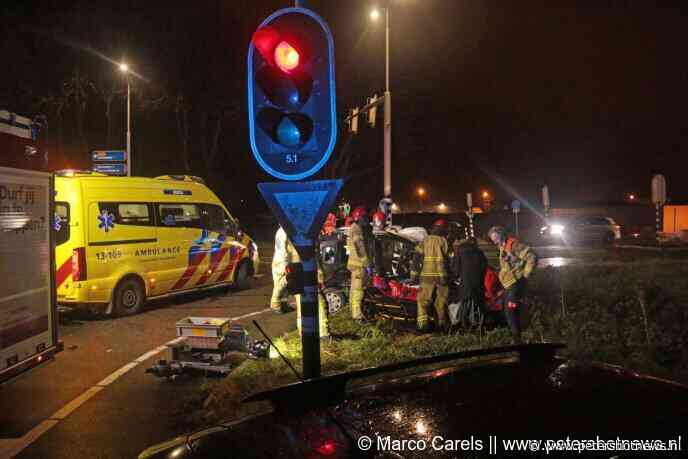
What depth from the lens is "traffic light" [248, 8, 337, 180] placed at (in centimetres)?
367

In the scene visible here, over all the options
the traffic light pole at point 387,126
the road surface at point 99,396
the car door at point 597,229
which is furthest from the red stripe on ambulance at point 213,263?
the car door at point 597,229

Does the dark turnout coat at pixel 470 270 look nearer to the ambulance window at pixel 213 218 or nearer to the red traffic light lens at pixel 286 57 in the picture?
the red traffic light lens at pixel 286 57

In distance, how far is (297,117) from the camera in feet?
12.2

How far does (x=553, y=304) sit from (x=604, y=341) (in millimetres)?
2785

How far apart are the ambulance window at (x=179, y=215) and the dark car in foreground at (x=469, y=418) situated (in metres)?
9.50

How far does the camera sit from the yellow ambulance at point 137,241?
9508 mm

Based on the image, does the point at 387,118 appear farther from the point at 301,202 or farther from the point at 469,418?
the point at 469,418

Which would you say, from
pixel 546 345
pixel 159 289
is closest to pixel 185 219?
pixel 159 289

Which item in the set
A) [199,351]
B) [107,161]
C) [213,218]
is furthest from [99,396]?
[107,161]

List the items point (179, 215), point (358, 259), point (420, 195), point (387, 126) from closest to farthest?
1. point (358, 259)
2. point (179, 215)
3. point (387, 126)
4. point (420, 195)

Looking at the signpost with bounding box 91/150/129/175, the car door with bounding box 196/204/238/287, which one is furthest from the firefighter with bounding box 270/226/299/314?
the signpost with bounding box 91/150/129/175

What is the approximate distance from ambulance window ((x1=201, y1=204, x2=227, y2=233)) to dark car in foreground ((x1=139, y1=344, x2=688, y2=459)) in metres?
10.2

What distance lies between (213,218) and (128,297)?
2825mm

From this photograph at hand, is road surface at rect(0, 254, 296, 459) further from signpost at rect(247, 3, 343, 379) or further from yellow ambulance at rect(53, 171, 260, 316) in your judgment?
signpost at rect(247, 3, 343, 379)
